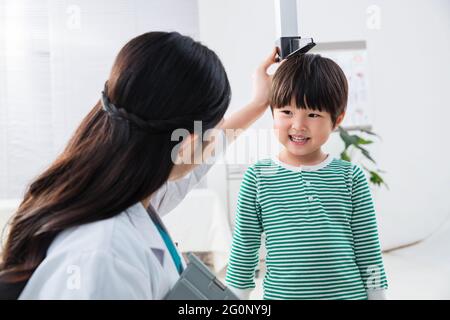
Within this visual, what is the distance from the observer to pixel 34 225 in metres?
0.44

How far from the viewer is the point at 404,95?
2.35 metres

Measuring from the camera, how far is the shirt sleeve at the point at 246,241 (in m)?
0.67

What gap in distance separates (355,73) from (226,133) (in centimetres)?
177

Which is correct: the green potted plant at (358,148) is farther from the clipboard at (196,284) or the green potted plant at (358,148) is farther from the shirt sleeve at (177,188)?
the clipboard at (196,284)

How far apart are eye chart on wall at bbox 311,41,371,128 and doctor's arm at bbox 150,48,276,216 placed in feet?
5.38

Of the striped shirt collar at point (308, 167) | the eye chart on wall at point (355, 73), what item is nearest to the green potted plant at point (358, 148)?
the eye chart on wall at point (355, 73)

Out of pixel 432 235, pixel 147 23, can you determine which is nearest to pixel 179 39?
pixel 147 23

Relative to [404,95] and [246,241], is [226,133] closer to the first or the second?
[246,241]

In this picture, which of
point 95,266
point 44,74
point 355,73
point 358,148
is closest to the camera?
point 95,266

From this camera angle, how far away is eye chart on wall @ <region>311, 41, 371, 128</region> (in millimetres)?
2297

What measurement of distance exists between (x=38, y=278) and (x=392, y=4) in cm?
227

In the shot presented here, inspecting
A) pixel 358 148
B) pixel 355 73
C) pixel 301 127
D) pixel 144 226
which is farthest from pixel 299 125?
pixel 355 73

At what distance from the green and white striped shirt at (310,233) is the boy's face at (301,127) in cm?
5

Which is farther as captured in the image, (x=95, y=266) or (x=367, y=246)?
(x=367, y=246)
